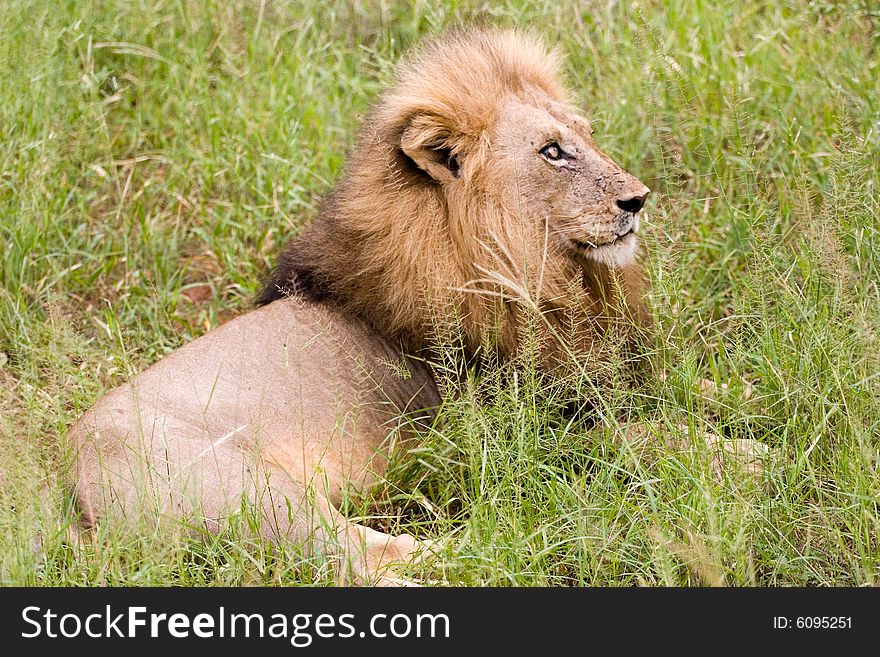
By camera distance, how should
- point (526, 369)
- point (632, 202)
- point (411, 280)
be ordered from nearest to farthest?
point (526, 369) → point (632, 202) → point (411, 280)

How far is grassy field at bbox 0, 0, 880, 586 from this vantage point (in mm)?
3369

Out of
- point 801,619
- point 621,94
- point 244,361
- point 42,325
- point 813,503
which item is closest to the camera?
point 801,619

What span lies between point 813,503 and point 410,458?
1.32m

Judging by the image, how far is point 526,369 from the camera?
3.59 meters

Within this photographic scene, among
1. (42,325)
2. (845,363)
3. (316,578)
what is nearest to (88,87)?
(42,325)

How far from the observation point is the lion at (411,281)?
386cm

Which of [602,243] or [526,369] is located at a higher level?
[602,243]

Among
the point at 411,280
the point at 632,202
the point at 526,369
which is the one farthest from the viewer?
the point at 411,280

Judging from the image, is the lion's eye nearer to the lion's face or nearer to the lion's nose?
the lion's face

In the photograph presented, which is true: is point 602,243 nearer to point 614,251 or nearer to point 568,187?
point 614,251

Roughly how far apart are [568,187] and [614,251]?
0.86ft

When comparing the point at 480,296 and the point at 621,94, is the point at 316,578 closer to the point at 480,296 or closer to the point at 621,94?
the point at 480,296

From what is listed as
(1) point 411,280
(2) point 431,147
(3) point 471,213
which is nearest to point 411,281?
(1) point 411,280

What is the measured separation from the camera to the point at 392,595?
10.2ft
